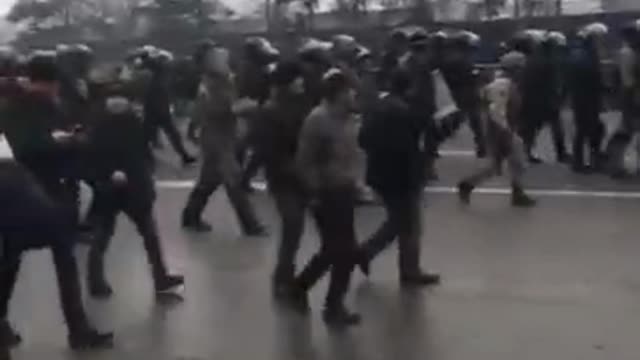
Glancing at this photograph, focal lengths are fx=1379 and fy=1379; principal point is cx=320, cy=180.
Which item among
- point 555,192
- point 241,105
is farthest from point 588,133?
point 241,105

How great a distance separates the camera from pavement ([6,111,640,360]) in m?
7.92

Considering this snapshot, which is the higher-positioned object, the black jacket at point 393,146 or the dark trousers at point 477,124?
the black jacket at point 393,146

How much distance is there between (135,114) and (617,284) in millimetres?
3490

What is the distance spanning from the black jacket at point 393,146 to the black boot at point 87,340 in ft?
7.40

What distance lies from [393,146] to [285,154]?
2.36ft

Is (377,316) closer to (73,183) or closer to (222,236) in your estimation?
(73,183)

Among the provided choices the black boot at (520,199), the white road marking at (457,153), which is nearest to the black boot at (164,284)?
the black boot at (520,199)

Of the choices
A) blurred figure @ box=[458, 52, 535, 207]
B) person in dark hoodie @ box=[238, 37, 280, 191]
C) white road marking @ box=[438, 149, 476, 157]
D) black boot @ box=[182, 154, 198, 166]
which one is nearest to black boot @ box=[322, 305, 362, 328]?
person in dark hoodie @ box=[238, 37, 280, 191]

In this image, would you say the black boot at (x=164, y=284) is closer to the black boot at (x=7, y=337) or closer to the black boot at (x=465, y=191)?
the black boot at (x=7, y=337)

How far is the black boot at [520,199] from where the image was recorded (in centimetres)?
1359

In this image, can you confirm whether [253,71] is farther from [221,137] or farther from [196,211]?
[196,211]

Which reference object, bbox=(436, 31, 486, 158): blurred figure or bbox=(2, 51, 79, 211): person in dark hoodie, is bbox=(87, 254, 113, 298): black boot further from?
bbox=(436, 31, 486, 158): blurred figure

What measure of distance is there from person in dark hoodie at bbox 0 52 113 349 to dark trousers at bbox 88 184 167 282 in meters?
0.48

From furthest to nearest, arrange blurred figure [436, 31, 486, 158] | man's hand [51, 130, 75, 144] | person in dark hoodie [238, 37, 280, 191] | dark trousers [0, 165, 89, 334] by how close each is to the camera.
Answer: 1. blurred figure [436, 31, 486, 158]
2. person in dark hoodie [238, 37, 280, 191]
3. man's hand [51, 130, 75, 144]
4. dark trousers [0, 165, 89, 334]
